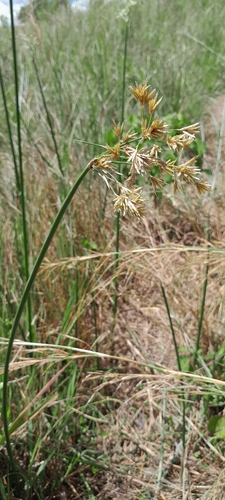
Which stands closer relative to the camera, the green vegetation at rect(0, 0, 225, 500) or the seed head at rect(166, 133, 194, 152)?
the seed head at rect(166, 133, 194, 152)

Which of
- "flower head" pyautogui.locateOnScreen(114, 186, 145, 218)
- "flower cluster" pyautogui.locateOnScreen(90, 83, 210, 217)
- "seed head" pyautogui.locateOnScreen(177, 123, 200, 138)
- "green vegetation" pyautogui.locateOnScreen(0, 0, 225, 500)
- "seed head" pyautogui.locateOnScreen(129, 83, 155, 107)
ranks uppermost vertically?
"seed head" pyautogui.locateOnScreen(129, 83, 155, 107)

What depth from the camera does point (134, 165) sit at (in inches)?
18.5

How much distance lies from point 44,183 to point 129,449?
975mm

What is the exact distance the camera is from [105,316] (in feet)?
4.75

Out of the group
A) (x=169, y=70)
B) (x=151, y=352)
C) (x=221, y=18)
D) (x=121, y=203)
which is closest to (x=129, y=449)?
(x=151, y=352)

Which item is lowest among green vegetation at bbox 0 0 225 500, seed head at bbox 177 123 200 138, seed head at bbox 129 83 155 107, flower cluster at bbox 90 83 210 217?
green vegetation at bbox 0 0 225 500

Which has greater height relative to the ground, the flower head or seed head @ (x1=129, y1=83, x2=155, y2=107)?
seed head @ (x1=129, y1=83, x2=155, y2=107)

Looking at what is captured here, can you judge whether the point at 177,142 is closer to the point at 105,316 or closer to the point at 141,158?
the point at 141,158

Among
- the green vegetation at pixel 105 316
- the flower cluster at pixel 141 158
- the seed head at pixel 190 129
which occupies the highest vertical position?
the seed head at pixel 190 129

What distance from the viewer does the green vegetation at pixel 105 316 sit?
86 centimetres

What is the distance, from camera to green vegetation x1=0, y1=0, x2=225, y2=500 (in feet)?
2.83

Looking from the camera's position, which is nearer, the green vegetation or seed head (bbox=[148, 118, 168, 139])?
seed head (bbox=[148, 118, 168, 139])

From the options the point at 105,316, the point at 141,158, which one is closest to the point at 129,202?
the point at 141,158

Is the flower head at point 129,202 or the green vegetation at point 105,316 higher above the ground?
the flower head at point 129,202
